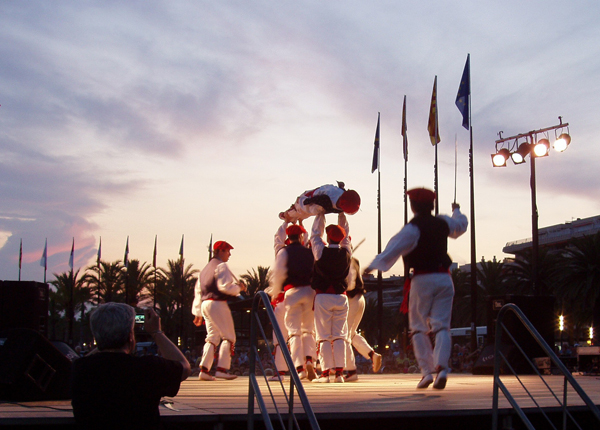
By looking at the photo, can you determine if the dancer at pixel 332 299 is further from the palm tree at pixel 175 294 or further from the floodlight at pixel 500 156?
the palm tree at pixel 175 294

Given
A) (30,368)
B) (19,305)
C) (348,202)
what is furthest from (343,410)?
(19,305)

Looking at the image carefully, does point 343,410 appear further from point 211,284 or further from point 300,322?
point 211,284

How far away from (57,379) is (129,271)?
51.9 metres

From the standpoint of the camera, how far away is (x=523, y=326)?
12.0 metres

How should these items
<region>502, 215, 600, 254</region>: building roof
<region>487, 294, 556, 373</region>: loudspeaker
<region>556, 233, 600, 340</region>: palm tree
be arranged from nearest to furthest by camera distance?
<region>487, 294, 556, 373</region>: loudspeaker
<region>556, 233, 600, 340</region>: palm tree
<region>502, 215, 600, 254</region>: building roof

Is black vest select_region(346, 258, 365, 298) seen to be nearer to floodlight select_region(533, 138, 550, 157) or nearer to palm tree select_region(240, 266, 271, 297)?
floodlight select_region(533, 138, 550, 157)

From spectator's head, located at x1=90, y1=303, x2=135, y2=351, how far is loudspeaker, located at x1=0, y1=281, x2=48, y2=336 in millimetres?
5211

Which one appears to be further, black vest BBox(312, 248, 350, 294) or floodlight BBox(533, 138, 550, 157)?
floodlight BBox(533, 138, 550, 157)

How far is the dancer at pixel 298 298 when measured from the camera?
8.73 meters

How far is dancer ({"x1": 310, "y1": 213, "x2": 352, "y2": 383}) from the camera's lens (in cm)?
838

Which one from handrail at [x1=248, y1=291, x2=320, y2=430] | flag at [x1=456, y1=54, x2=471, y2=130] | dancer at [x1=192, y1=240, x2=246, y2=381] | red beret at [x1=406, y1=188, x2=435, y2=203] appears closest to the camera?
handrail at [x1=248, y1=291, x2=320, y2=430]

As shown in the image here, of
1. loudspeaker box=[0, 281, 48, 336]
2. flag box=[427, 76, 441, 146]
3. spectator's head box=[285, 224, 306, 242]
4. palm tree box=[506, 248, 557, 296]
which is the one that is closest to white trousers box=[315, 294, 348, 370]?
spectator's head box=[285, 224, 306, 242]

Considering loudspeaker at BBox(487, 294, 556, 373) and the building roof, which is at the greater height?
the building roof

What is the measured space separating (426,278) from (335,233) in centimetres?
199
